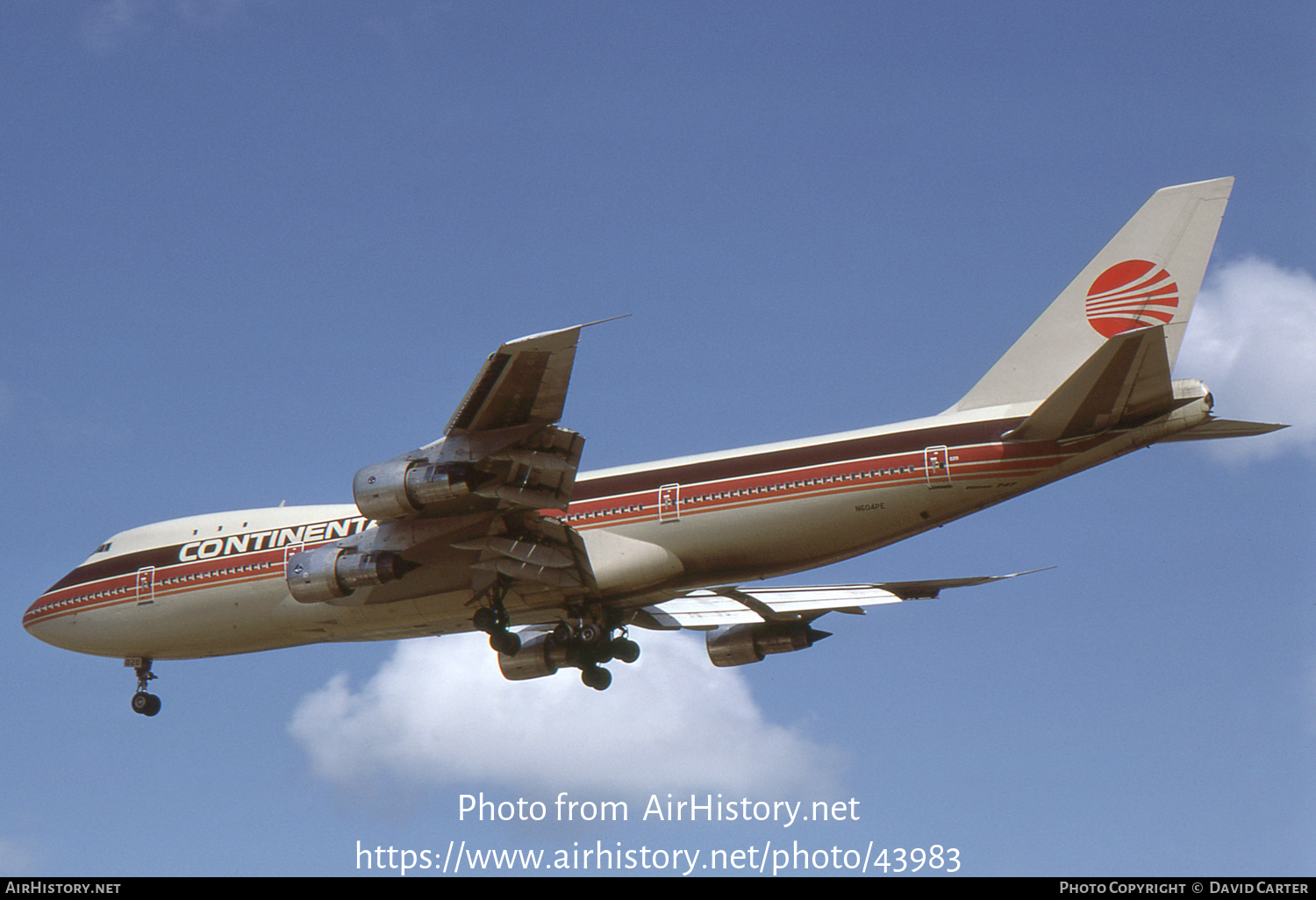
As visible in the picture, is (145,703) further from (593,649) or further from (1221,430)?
(1221,430)

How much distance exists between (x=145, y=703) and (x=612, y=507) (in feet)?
38.0

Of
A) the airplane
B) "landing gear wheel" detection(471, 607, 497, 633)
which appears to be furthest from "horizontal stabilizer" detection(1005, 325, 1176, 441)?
"landing gear wheel" detection(471, 607, 497, 633)

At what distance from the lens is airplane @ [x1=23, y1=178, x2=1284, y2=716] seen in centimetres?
2081

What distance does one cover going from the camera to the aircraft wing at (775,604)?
27.7 metres

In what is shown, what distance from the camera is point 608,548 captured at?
949 inches

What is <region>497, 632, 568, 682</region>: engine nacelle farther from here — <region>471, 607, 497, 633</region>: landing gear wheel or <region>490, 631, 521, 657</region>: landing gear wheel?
<region>471, 607, 497, 633</region>: landing gear wheel

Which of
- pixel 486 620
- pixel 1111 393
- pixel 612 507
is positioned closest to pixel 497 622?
pixel 486 620

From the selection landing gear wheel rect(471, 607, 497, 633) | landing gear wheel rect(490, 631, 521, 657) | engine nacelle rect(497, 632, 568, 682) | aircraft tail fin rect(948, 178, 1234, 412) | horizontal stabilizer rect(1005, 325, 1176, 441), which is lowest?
landing gear wheel rect(490, 631, 521, 657)

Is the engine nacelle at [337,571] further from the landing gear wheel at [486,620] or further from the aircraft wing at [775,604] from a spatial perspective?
the aircraft wing at [775,604]

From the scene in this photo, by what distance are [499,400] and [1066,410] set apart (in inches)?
337

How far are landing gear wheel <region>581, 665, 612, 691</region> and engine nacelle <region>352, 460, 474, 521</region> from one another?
5878 millimetres
